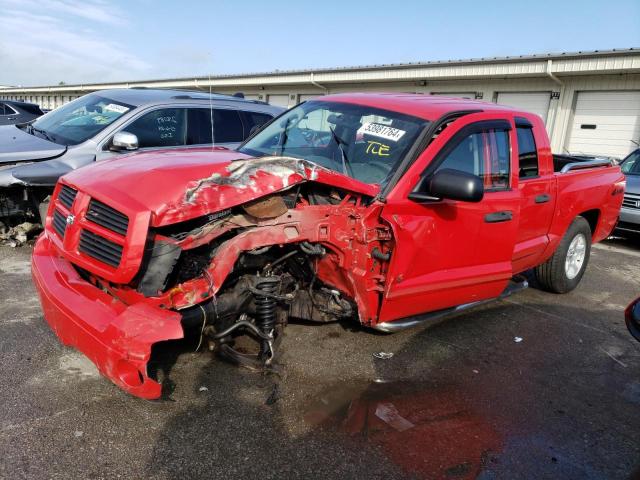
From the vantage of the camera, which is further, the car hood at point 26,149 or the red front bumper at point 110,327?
the car hood at point 26,149

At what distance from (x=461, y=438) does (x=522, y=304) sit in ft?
9.18

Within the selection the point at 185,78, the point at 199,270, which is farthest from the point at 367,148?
the point at 185,78

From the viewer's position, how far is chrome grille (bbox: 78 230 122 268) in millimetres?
2778

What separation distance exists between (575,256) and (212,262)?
4516 millimetres

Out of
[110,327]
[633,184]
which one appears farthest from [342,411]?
[633,184]

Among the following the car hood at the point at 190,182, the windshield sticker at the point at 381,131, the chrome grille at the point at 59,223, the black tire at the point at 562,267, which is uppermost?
the windshield sticker at the point at 381,131

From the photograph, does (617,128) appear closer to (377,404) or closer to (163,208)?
(377,404)

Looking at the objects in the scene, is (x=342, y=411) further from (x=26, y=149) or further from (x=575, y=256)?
(x=26, y=149)

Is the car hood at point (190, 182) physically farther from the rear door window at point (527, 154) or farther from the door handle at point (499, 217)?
the rear door window at point (527, 154)

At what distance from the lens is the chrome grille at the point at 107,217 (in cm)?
275

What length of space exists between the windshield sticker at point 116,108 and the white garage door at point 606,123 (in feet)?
39.2

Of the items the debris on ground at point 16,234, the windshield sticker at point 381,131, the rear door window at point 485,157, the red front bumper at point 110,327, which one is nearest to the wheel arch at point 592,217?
the rear door window at point 485,157

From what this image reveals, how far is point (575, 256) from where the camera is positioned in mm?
5746

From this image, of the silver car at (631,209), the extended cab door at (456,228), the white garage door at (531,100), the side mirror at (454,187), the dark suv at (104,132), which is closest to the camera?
the side mirror at (454,187)
